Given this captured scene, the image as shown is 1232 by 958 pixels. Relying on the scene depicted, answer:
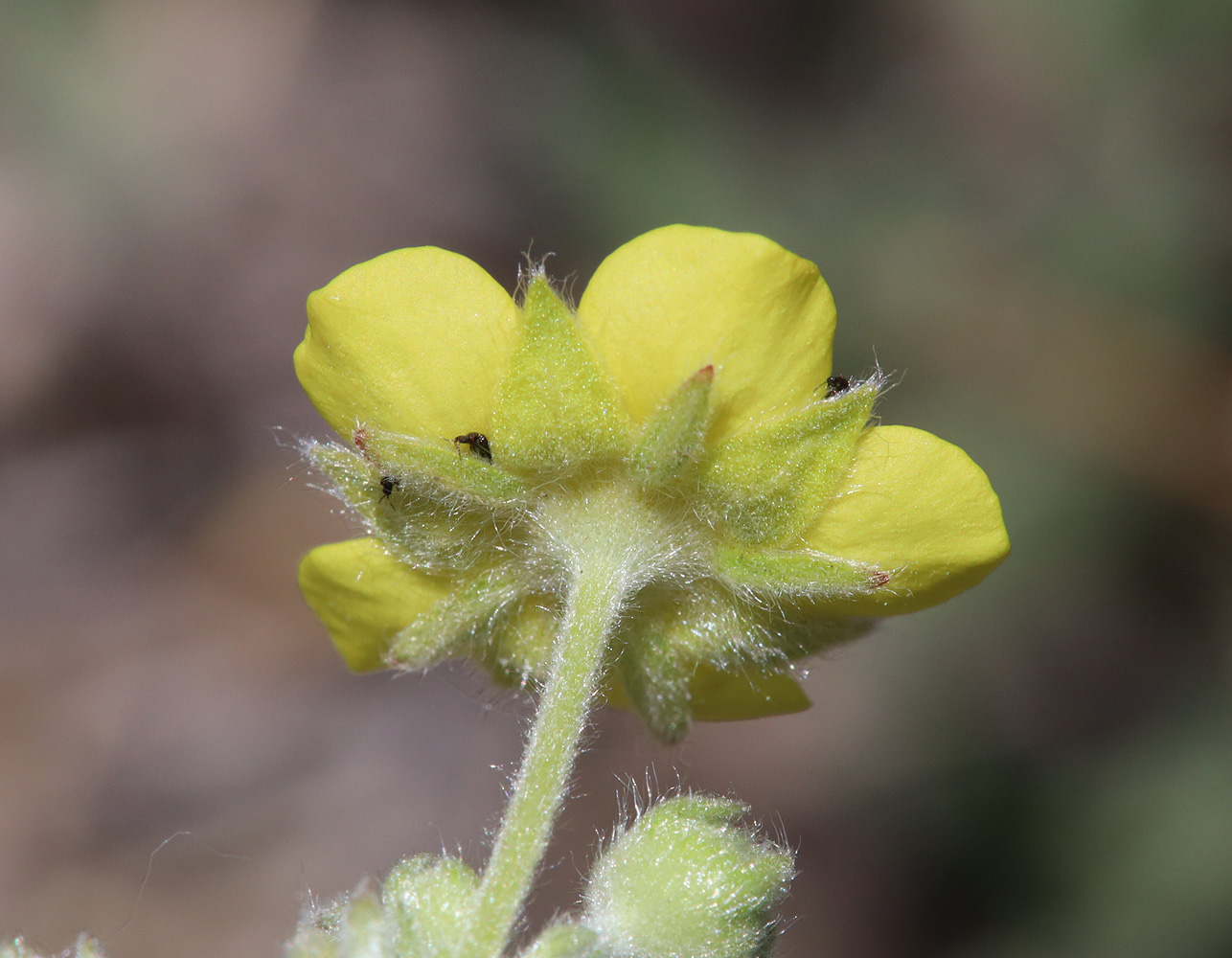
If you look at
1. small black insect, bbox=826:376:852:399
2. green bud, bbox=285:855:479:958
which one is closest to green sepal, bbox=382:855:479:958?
green bud, bbox=285:855:479:958

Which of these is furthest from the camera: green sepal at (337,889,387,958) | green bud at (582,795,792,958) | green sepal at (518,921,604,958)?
green bud at (582,795,792,958)

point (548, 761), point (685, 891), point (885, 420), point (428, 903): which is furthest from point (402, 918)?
point (885, 420)

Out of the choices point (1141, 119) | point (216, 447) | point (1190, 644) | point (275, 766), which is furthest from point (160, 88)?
point (1190, 644)

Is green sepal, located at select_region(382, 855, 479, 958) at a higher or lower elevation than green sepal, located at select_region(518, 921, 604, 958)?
higher

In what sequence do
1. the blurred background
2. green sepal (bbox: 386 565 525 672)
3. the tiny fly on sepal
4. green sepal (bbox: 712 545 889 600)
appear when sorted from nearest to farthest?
green sepal (bbox: 712 545 889 600), the tiny fly on sepal, green sepal (bbox: 386 565 525 672), the blurred background

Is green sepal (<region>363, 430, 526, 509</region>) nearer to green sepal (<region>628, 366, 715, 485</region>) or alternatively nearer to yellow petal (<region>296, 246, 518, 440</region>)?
yellow petal (<region>296, 246, 518, 440</region>)

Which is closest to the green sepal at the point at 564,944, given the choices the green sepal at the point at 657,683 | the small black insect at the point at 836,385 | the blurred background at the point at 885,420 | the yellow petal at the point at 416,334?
the green sepal at the point at 657,683

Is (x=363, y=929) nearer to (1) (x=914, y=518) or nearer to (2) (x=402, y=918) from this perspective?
(2) (x=402, y=918)

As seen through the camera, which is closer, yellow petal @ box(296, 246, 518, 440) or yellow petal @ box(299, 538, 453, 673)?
yellow petal @ box(296, 246, 518, 440)
